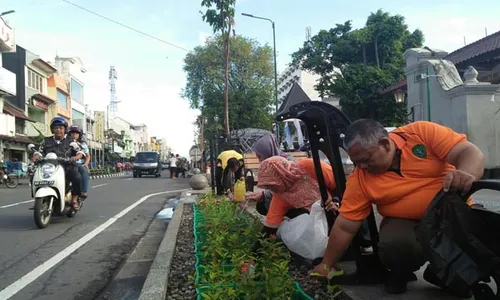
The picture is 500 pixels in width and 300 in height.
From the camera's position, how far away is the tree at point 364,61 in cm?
2736

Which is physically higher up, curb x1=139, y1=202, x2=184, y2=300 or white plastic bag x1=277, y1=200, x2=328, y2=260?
white plastic bag x1=277, y1=200, x2=328, y2=260

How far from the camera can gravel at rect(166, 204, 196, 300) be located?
3117mm

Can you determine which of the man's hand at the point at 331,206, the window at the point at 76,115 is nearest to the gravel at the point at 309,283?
the man's hand at the point at 331,206

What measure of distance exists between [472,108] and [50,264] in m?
14.1

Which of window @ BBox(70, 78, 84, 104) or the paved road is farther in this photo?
window @ BBox(70, 78, 84, 104)

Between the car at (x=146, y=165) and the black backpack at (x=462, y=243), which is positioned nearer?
the black backpack at (x=462, y=243)

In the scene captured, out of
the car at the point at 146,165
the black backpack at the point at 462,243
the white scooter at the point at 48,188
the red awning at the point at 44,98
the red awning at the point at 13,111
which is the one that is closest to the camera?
the black backpack at the point at 462,243

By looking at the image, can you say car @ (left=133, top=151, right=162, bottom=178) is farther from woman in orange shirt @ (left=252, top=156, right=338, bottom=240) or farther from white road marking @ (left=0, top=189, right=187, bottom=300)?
woman in orange shirt @ (left=252, top=156, right=338, bottom=240)

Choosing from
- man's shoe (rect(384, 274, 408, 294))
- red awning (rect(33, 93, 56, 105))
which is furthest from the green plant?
red awning (rect(33, 93, 56, 105))

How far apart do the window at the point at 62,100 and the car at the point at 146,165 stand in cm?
1442

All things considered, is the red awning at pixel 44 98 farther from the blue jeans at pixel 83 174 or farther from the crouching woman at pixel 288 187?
the crouching woman at pixel 288 187

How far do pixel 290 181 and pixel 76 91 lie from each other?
53.0m

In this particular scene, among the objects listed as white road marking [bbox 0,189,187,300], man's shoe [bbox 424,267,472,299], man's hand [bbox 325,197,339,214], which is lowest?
white road marking [bbox 0,189,187,300]

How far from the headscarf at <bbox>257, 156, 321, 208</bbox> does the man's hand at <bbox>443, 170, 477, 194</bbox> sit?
154 centimetres
